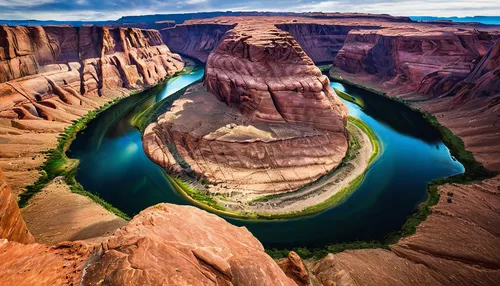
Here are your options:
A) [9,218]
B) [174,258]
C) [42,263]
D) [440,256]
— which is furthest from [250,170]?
[42,263]

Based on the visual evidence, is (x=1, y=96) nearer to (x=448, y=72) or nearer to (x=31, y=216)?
(x=31, y=216)

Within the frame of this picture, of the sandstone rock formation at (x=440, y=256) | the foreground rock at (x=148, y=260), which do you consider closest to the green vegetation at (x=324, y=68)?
the sandstone rock formation at (x=440, y=256)

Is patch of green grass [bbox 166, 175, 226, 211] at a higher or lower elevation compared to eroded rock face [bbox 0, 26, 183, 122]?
lower

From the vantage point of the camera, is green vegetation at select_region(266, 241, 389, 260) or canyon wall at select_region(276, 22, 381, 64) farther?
canyon wall at select_region(276, 22, 381, 64)

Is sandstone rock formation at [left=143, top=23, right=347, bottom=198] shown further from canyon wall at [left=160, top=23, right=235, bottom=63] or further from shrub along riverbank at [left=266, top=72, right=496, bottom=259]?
canyon wall at [left=160, top=23, right=235, bottom=63]

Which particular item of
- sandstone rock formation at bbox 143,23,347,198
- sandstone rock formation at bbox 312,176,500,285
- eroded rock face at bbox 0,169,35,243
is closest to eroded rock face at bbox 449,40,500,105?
sandstone rock formation at bbox 143,23,347,198

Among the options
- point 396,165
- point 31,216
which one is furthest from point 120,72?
point 396,165
